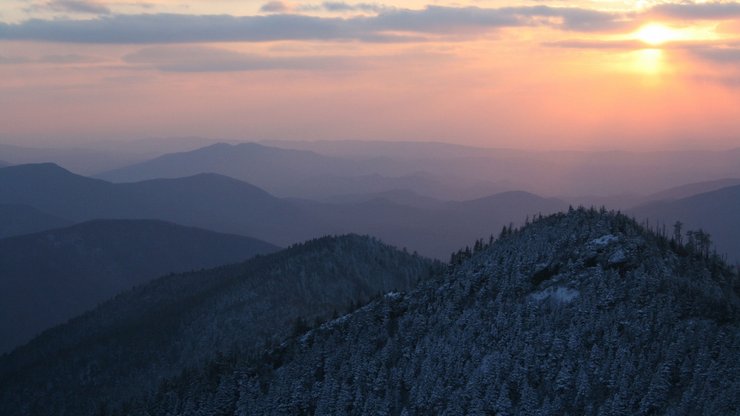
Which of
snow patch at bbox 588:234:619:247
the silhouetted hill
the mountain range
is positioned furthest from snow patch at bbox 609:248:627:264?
the silhouetted hill

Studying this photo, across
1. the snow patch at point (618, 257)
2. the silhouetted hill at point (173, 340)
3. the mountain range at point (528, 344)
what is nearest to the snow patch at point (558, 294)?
the mountain range at point (528, 344)

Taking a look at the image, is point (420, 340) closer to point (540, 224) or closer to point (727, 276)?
point (540, 224)

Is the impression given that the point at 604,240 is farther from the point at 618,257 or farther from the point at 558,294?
the point at 558,294

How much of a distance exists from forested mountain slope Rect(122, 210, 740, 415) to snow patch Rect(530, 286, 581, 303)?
16cm

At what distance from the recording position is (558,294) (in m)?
99.5

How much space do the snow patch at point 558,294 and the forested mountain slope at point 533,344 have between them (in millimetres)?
159

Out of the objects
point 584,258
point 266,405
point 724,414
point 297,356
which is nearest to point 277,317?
point 297,356

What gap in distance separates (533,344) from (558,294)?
32.1 feet

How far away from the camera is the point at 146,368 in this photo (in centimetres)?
17438

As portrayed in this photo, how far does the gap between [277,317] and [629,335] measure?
334ft

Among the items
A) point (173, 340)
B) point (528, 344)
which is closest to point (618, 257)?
point (528, 344)

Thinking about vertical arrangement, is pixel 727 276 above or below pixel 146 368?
above

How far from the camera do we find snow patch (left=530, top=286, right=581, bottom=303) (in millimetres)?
97875

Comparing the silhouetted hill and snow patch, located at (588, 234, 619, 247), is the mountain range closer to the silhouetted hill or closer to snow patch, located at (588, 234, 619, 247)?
snow patch, located at (588, 234, 619, 247)
